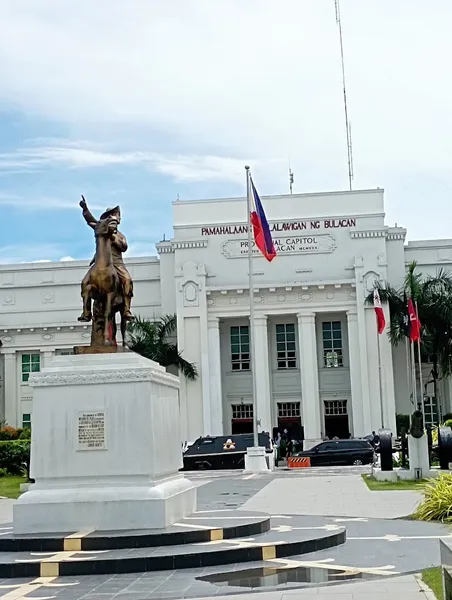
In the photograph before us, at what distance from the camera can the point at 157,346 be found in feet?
160

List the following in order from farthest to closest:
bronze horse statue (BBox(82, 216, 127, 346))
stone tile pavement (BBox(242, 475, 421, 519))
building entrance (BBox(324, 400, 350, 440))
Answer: building entrance (BBox(324, 400, 350, 440)), stone tile pavement (BBox(242, 475, 421, 519)), bronze horse statue (BBox(82, 216, 127, 346))

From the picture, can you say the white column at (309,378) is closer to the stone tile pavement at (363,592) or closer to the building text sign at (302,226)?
the building text sign at (302,226)

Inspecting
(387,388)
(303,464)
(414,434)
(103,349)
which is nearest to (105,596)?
(103,349)

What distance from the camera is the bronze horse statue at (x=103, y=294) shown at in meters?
13.8

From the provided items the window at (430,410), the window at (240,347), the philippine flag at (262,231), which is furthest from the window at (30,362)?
the philippine flag at (262,231)

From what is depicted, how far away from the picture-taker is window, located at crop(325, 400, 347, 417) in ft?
169

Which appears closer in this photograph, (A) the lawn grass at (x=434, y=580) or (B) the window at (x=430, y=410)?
(A) the lawn grass at (x=434, y=580)

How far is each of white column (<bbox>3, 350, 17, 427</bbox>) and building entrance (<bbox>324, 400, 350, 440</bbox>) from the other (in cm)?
1789

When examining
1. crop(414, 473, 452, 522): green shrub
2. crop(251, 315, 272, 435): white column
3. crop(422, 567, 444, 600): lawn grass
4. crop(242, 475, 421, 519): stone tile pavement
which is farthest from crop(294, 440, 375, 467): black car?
crop(422, 567, 444, 600): lawn grass

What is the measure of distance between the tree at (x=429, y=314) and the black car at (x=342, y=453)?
333 inches

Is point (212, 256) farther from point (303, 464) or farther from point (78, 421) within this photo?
point (78, 421)

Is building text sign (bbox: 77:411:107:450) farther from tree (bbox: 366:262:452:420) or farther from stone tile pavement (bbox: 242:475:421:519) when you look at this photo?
tree (bbox: 366:262:452:420)

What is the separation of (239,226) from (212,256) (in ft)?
7.48

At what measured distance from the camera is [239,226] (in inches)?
2004
